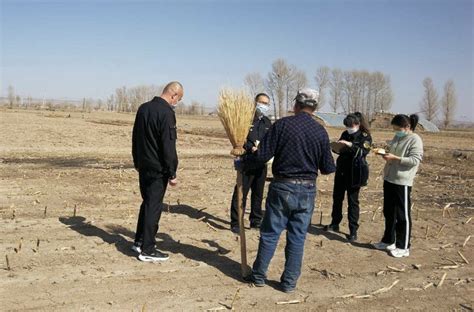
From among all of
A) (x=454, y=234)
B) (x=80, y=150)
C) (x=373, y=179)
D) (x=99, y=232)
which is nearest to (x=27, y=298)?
(x=99, y=232)


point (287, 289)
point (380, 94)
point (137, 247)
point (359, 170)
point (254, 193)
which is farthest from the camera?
point (380, 94)

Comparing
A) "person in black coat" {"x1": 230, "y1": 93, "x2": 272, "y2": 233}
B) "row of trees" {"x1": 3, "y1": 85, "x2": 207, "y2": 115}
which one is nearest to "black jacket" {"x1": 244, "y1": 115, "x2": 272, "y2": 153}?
"person in black coat" {"x1": 230, "y1": 93, "x2": 272, "y2": 233}

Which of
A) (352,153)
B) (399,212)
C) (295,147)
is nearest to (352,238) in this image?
(399,212)

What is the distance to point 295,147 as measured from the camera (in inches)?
196

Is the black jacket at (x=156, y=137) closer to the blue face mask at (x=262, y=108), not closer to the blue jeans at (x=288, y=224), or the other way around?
the blue jeans at (x=288, y=224)

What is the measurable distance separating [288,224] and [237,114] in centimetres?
150

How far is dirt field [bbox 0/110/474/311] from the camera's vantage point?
4.89m

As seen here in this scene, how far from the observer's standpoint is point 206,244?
677cm

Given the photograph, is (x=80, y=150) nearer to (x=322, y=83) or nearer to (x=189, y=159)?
(x=189, y=159)

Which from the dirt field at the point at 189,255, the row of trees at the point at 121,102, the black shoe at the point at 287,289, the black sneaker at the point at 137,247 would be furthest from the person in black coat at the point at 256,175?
the row of trees at the point at 121,102

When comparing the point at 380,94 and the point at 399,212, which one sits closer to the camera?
the point at 399,212

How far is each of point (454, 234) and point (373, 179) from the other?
562 centimetres

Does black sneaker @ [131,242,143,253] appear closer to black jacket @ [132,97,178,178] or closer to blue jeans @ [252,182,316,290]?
black jacket @ [132,97,178,178]

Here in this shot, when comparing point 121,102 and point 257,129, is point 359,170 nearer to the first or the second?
point 257,129
